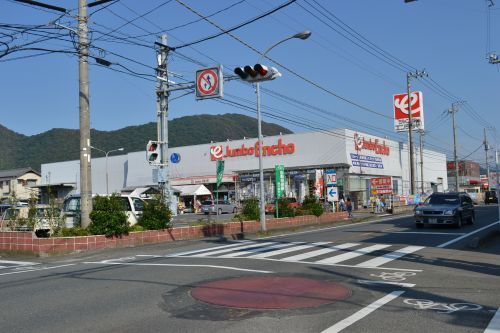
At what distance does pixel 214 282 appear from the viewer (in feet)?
32.0

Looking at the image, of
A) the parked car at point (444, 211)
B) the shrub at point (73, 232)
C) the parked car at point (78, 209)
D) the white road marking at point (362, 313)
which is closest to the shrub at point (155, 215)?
the parked car at point (78, 209)

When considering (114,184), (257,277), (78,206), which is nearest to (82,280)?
(257,277)

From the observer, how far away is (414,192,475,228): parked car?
2297cm

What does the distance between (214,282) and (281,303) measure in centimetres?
228

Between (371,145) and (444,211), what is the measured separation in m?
36.2

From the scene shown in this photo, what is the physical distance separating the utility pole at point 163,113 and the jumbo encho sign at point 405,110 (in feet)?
135

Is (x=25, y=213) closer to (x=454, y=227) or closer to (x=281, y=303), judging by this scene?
(x=281, y=303)

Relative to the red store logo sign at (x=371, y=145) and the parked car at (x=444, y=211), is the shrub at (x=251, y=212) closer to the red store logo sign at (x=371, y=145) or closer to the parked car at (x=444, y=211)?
the parked car at (x=444, y=211)

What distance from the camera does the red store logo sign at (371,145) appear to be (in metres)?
55.1

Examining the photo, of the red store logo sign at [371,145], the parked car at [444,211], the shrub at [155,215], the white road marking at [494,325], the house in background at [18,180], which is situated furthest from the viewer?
the house in background at [18,180]

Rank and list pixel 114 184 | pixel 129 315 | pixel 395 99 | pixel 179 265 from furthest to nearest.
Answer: pixel 114 184 < pixel 395 99 < pixel 179 265 < pixel 129 315

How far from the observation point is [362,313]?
23.6 feet

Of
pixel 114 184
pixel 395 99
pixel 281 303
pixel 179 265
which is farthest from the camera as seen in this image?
pixel 114 184

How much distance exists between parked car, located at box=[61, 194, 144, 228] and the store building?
85.3 feet
